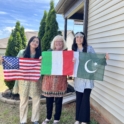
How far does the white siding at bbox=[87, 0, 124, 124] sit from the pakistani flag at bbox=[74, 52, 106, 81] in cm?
36

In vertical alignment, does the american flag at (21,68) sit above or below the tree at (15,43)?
below

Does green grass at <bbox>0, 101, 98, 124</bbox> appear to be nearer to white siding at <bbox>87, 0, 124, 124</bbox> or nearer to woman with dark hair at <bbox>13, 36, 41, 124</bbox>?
woman with dark hair at <bbox>13, 36, 41, 124</bbox>

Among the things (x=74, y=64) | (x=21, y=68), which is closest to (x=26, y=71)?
(x=21, y=68)

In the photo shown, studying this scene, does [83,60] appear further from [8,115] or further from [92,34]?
[8,115]

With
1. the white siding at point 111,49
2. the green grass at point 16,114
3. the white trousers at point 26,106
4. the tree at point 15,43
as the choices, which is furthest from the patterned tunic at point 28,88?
the tree at point 15,43

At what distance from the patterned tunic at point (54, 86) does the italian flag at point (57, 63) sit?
4.3 inches

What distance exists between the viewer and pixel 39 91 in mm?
3357

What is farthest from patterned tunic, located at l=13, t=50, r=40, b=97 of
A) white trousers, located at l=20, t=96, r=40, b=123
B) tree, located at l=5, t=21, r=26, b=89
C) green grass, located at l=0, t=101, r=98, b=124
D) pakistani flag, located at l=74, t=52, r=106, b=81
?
tree, located at l=5, t=21, r=26, b=89

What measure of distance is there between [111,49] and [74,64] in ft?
2.77

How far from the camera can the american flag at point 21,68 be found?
10.8 ft

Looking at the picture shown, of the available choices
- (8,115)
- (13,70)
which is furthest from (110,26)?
(8,115)

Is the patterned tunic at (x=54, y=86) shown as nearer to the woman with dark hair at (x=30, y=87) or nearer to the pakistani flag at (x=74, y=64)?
the pakistani flag at (x=74, y=64)

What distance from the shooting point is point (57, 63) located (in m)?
3.22

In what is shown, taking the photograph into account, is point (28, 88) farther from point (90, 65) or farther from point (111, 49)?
point (111, 49)
